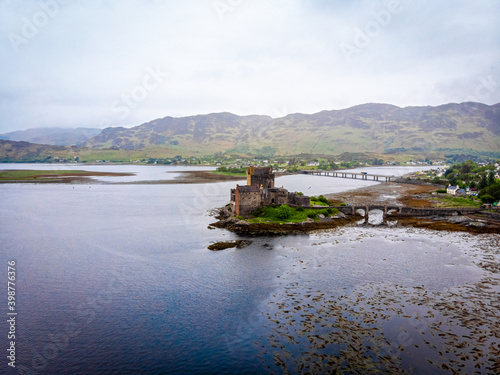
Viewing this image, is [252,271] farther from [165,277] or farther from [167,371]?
[167,371]

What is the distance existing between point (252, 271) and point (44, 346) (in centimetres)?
2108

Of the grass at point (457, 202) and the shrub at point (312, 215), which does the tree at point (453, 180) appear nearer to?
the grass at point (457, 202)

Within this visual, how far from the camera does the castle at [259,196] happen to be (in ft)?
206

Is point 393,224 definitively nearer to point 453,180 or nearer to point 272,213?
point 272,213

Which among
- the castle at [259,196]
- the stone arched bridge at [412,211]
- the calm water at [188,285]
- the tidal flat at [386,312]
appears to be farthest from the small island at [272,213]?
the tidal flat at [386,312]

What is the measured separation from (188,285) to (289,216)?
Answer: 3187 cm

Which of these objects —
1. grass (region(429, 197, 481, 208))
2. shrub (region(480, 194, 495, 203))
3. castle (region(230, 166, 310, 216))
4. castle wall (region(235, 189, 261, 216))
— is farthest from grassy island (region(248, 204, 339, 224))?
shrub (region(480, 194, 495, 203))

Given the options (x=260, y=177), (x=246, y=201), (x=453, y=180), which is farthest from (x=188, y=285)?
(x=453, y=180)

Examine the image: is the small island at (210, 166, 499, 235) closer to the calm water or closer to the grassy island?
the grassy island

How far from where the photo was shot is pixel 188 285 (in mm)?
34781

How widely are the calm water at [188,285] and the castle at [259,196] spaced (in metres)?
8.67

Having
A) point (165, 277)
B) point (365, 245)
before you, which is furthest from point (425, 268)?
point (165, 277)

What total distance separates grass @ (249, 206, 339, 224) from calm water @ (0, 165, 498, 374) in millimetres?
7539

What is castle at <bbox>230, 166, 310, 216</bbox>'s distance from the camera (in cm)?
6294
